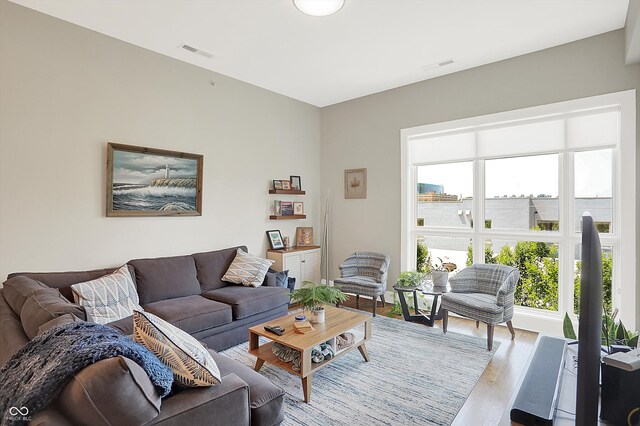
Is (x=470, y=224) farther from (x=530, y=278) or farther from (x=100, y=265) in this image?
(x=100, y=265)

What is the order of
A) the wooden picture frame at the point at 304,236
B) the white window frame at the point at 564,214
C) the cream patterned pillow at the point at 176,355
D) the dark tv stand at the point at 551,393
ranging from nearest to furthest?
the dark tv stand at the point at 551,393
the cream patterned pillow at the point at 176,355
the white window frame at the point at 564,214
the wooden picture frame at the point at 304,236

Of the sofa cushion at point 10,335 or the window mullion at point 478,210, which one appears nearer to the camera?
the sofa cushion at point 10,335

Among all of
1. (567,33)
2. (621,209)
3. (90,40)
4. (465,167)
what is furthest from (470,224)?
(90,40)

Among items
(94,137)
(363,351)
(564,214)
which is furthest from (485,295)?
(94,137)

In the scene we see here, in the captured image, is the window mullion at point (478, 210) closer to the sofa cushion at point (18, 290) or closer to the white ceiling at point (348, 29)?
the white ceiling at point (348, 29)

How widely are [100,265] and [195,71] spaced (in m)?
2.48

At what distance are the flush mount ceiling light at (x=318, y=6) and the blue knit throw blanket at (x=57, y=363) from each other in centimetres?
269

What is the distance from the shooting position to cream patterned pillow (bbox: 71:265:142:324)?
2.75 metres

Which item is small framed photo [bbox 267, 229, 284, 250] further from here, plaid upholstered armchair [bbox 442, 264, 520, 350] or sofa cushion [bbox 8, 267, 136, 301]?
plaid upholstered armchair [bbox 442, 264, 520, 350]

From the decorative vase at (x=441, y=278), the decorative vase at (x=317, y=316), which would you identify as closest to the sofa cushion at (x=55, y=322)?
the decorative vase at (x=317, y=316)

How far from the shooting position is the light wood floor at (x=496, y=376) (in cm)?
232

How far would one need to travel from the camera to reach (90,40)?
327 centimetres

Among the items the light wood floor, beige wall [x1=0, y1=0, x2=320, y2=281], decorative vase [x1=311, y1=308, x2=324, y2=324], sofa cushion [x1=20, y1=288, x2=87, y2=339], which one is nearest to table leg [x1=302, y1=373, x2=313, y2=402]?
decorative vase [x1=311, y1=308, x2=324, y2=324]

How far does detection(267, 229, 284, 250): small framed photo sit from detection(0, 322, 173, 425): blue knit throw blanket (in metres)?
3.51
